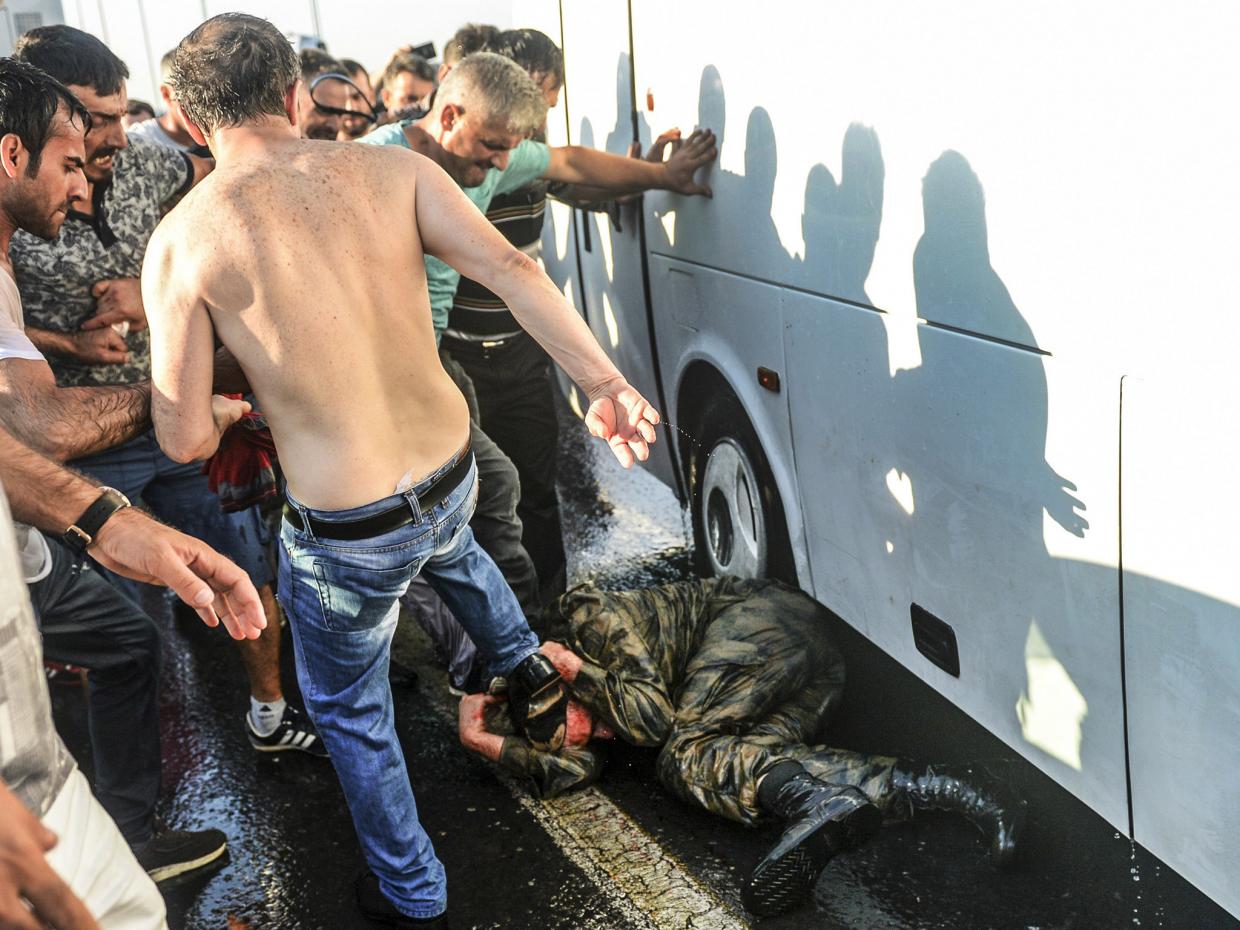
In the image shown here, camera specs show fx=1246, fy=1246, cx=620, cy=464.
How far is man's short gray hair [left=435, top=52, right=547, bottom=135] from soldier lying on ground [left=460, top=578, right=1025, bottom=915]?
1417 mm

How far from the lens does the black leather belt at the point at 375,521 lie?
267cm

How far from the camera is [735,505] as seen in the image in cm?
409

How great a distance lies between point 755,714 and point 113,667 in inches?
66.1

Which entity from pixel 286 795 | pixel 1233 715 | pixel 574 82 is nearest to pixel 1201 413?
pixel 1233 715

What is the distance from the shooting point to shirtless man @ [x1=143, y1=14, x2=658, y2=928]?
2.49 m

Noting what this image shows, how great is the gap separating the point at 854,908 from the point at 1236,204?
5.80ft

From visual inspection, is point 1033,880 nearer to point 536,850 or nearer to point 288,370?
point 536,850

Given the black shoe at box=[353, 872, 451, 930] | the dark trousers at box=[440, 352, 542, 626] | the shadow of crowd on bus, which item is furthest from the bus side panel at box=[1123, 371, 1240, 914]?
the dark trousers at box=[440, 352, 542, 626]

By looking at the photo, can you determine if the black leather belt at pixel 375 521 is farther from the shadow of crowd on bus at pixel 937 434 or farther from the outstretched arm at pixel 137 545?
the shadow of crowd on bus at pixel 937 434

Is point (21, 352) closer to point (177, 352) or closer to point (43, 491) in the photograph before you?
point (177, 352)

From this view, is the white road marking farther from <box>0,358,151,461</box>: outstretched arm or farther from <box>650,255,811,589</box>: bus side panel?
<box>0,358,151,461</box>: outstretched arm

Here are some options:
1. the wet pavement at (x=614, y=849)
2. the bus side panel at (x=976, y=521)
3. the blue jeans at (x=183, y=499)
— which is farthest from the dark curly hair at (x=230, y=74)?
the wet pavement at (x=614, y=849)

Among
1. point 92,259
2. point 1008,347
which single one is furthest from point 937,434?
point 92,259

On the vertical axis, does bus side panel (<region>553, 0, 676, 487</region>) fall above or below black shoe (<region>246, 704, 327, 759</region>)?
above
